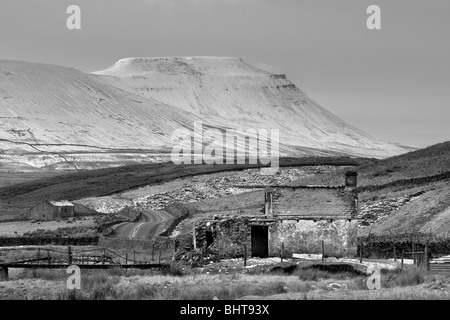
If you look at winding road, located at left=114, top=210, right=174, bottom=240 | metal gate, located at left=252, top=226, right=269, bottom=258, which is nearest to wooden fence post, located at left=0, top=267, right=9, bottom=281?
metal gate, located at left=252, top=226, right=269, bottom=258

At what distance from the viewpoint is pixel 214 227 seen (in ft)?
128

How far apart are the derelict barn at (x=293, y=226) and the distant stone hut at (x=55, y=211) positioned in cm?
4254

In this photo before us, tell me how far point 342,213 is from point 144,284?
1483 cm

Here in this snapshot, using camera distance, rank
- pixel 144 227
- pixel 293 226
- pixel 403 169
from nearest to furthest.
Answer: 1. pixel 293 226
2. pixel 144 227
3. pixel 403 169

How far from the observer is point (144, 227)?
223 feet

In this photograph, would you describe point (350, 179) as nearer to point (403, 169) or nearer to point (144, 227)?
point (144, 227)

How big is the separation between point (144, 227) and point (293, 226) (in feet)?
90.7

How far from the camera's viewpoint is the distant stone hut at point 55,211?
84.8 metres

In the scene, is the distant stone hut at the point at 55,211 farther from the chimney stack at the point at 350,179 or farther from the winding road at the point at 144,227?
the chimney stack at the point at 350,179

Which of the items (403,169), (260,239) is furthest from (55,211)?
(260,239)

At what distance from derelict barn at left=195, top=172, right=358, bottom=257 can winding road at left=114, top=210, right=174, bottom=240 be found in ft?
60.7

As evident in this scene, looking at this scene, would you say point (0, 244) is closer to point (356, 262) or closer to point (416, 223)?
point (416, 223)

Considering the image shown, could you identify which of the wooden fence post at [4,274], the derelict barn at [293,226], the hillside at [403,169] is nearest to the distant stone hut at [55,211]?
the hillside at [403,169]
